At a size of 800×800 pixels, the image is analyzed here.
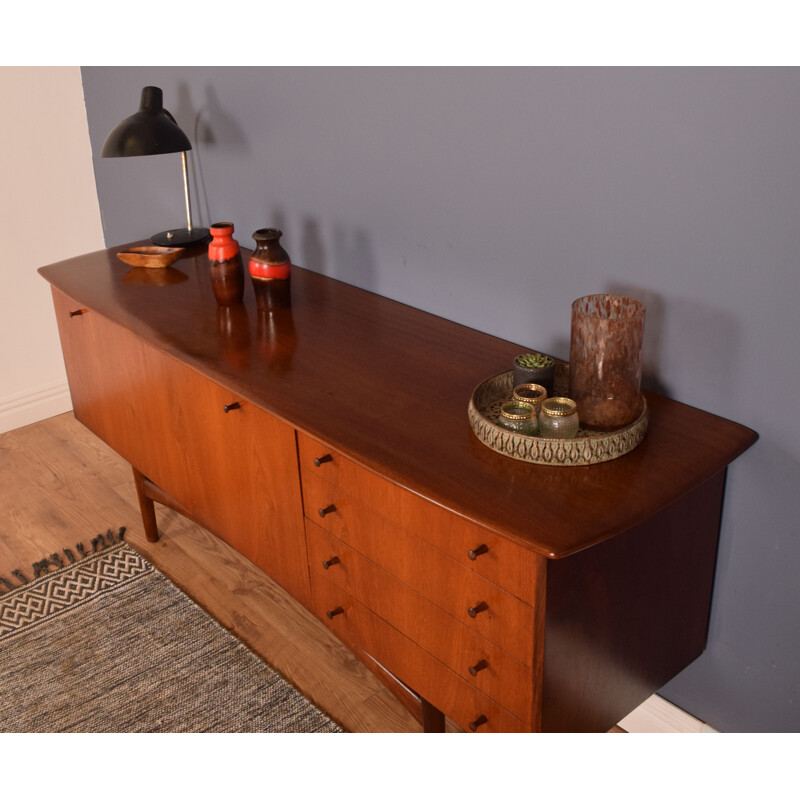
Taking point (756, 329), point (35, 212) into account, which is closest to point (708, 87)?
point (756, 329)

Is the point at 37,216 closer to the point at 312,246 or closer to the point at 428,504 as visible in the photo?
the point at 312,246

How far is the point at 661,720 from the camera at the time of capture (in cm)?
183

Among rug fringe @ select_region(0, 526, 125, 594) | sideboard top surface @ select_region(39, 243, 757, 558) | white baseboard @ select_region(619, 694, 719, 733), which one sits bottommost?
rug fringe @ select_region(0, 526, 125, 594)

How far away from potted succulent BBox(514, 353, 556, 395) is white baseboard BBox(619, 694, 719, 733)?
2.36 ft

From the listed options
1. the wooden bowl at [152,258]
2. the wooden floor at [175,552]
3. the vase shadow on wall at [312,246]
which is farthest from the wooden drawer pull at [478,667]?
the wooden bowl at [152,258]

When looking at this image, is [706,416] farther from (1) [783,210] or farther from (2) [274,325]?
(2) [274,325]

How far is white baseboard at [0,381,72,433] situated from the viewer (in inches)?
129

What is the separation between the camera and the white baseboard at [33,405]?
10.7 ft

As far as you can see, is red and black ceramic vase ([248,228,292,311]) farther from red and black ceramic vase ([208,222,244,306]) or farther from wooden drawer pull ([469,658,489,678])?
wooden drawer pull ([469,658,489,678])

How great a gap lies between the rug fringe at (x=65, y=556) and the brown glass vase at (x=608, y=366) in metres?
1.66

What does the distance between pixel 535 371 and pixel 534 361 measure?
0.03 m

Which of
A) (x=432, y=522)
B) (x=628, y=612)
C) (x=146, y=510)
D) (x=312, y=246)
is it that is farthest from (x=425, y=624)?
(x=146, y=510)

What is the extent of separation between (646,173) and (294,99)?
103 centimetres

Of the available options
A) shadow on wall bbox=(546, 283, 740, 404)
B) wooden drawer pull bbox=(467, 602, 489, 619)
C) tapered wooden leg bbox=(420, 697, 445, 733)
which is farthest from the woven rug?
shadow on wall bbox=(546, 283, 740, 404)
